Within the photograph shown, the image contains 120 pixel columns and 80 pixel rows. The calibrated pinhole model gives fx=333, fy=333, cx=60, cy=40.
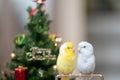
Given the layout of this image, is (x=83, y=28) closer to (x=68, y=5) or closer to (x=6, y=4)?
(x=68, y=5)

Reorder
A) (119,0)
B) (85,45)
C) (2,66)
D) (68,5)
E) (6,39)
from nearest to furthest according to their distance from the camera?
1. (85,45)
2. (2,66)
3. (6,39)
4. (68,5)
5. (119,0)

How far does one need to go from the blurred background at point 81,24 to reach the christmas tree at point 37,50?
1.79 ft

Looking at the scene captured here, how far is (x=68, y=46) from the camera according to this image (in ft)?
2.77

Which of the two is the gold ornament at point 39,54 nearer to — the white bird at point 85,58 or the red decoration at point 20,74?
the red decoration at point 20,74

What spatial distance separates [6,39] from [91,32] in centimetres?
63

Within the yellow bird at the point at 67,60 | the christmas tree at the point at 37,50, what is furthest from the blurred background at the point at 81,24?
the yellow bird at the point at 67,60

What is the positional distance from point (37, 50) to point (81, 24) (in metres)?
0.98

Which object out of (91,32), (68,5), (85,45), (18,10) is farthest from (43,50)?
(91,32)

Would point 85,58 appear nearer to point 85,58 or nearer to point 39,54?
point 85,58

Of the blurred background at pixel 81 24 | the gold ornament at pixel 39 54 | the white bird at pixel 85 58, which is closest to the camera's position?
the white bird at pixel 85 58

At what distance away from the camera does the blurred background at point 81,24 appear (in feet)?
5.55

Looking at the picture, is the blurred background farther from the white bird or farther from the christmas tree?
the white bird

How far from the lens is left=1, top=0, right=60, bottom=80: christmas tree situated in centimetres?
98

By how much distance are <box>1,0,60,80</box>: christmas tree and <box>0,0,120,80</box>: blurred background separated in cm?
55
